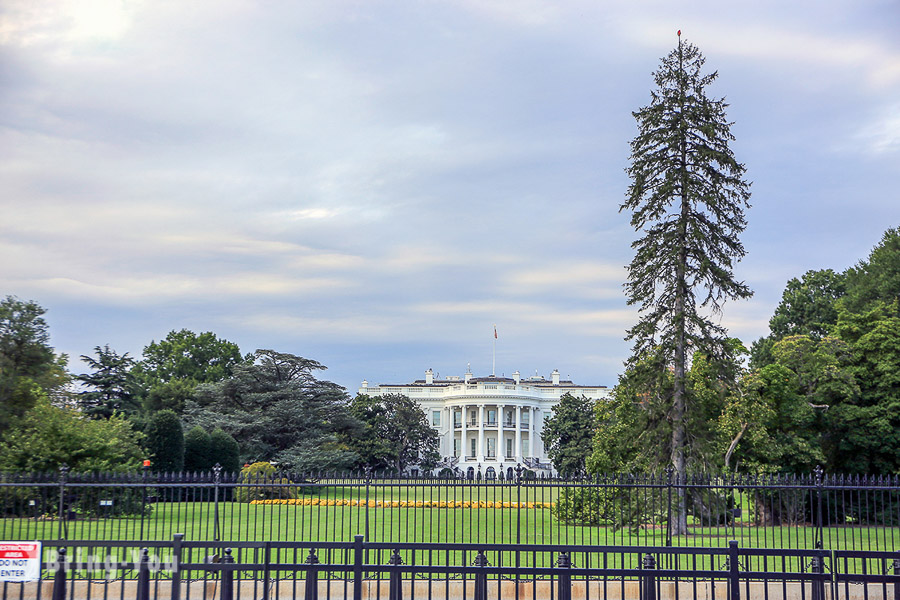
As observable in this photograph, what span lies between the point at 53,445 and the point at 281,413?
25.8 meters

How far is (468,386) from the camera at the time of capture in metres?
98.8

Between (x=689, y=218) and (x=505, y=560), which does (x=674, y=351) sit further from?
(x=505, y=560)

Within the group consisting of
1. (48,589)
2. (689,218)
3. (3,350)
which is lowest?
(48,589)

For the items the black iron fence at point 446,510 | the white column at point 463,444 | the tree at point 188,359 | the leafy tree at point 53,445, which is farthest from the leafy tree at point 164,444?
the white column at point 463,444

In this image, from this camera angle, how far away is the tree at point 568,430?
2571 inches

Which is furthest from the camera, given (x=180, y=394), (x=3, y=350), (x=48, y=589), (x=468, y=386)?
(x=468, y=386)

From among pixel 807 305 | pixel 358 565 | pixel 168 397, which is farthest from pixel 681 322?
pixel 168 397

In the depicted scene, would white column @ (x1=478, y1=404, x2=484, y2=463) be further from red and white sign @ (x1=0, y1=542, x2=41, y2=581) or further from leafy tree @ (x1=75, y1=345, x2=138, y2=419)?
red and white sign @ (x1=0, y1=542, x2=41, y2=581)

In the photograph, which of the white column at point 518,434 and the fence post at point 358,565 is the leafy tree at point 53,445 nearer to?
the fence post at point 358,565

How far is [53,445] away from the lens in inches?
1083

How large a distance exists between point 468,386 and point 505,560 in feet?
264

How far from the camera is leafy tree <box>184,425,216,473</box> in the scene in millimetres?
A: 38250

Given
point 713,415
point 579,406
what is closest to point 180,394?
point 579,406

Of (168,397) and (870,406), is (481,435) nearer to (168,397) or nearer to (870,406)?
(168,397)
